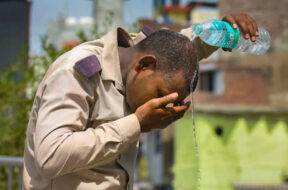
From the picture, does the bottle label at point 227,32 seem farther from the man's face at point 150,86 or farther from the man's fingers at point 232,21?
the man's face at point 150,86

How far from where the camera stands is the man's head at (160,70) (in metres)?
1.93

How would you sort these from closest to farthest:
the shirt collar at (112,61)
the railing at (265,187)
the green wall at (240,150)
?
1. the shirt collar at (112,61)
2. the railing at (265,187)
3. the green wall at (240,150)

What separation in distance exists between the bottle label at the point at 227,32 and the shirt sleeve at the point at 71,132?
74 cm

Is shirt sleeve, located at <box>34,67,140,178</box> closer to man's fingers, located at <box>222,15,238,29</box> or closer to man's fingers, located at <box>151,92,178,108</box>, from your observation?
man's fingers, located at <box>151,92,178,108</box>

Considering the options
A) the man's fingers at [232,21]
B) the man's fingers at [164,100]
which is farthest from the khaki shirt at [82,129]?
the man's fingers at [232,21]

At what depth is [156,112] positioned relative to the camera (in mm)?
1879

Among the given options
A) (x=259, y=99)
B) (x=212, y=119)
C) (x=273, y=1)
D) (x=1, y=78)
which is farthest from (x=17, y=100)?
(x=273, y=1)

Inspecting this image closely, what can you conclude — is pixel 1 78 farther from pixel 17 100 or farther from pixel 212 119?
pixel 212 119

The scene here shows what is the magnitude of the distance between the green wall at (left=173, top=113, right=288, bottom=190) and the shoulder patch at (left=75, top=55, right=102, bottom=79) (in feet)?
55.8

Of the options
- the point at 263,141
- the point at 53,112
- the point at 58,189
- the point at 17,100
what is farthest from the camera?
the point at 263,141

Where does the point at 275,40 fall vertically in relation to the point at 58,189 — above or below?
below

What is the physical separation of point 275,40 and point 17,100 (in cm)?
1708

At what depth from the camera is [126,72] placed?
2016 mm

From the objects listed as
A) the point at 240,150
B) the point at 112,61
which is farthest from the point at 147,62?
the point at 240,150
